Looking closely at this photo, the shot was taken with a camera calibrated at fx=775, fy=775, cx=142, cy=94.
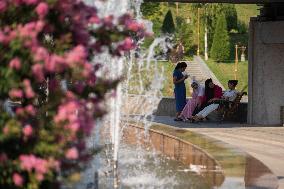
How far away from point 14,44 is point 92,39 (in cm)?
51

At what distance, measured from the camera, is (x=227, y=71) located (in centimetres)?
4550

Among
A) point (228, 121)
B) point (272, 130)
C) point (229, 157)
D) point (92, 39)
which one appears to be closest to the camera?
point (92, 39)

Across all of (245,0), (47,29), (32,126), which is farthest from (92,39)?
(245,0)

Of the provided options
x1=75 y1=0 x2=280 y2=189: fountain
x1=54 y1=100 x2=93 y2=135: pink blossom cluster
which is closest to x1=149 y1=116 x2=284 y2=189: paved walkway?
x1=75 y1=0 x2=280 y2=189: fountain

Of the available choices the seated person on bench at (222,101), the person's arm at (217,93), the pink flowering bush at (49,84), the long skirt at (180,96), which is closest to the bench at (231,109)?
the seated person on bench at (222,101)

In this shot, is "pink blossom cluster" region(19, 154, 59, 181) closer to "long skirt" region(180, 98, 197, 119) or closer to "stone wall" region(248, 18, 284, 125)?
"stone wall" region(248, 18, 284, 125)

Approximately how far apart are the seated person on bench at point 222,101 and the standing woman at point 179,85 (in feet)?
1.65

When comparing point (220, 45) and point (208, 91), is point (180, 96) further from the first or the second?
point (220, 45)

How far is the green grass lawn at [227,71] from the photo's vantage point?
41812 millimetres

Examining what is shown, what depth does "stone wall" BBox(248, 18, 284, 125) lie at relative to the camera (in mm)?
16422

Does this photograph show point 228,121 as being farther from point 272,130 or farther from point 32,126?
point 32,126

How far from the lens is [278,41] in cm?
1605

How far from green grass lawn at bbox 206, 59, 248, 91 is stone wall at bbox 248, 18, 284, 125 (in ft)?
75.8

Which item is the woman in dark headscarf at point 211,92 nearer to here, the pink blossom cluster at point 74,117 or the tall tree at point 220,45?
the pink blossom cluster at point 74,117
